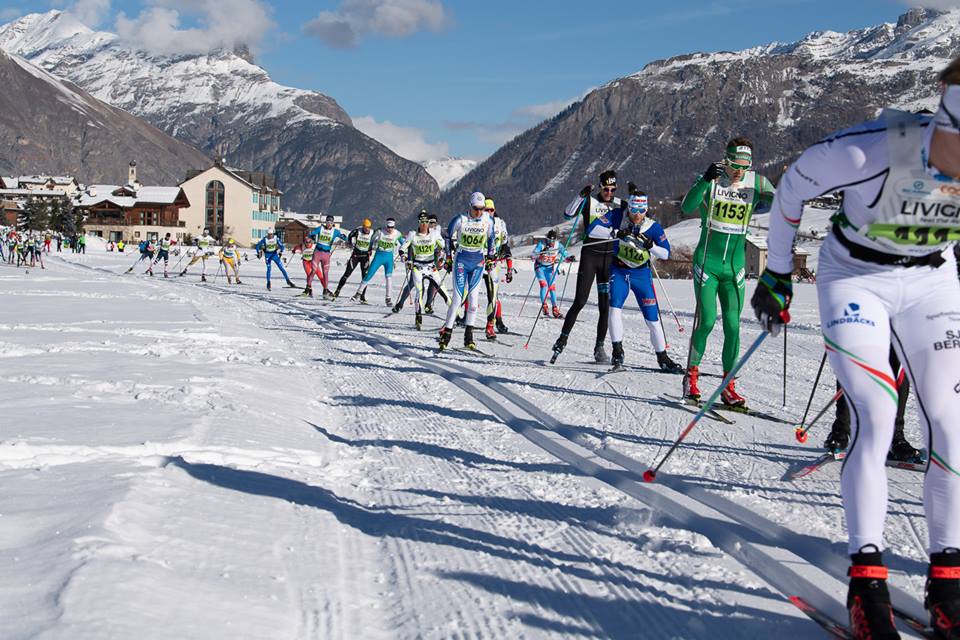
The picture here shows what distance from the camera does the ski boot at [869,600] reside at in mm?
2717

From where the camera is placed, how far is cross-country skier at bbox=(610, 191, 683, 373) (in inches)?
358

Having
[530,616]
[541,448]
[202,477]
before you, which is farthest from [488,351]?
[530,616]

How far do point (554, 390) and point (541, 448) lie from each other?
95.1 inches

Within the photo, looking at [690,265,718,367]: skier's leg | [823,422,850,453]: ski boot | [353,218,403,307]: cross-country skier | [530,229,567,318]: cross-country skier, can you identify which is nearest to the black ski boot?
[690,265,718,367]: skier's leg

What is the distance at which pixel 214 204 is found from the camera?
4670 inches

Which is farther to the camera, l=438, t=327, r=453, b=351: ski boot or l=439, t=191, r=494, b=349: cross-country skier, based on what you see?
l=439, t=191, r=494, b=349: cross-country skier

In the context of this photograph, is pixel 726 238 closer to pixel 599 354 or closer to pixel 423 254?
pixel 599 354

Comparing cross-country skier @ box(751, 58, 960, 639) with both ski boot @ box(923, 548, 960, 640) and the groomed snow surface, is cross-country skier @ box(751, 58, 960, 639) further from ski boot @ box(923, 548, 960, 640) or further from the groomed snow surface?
the groomed snow surface

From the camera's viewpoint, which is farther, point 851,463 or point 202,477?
point 202,477

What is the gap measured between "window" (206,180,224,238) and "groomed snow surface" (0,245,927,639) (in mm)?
114644

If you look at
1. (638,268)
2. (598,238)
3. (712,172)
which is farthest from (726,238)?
(598,238)

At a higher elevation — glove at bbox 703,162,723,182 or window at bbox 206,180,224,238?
window at bbox 206,180,224,238

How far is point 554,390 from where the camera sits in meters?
8.17

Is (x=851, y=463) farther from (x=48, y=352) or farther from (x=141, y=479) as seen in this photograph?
(x=48, y=352)
